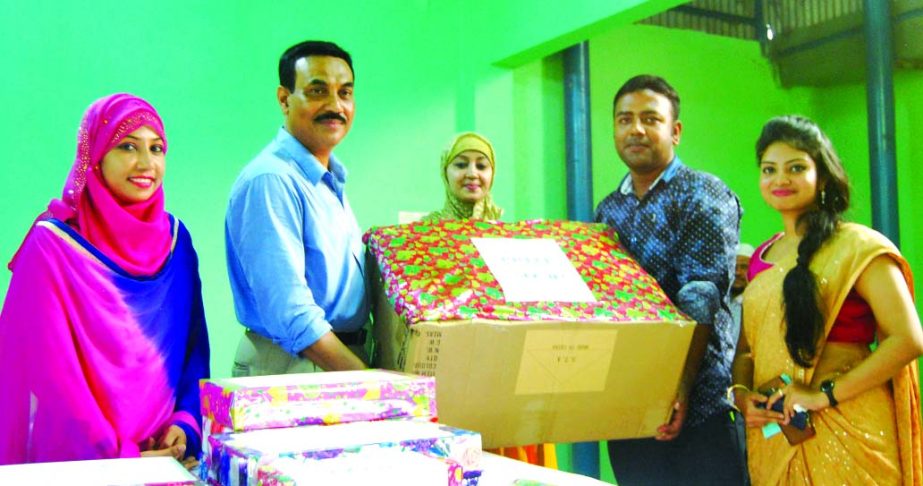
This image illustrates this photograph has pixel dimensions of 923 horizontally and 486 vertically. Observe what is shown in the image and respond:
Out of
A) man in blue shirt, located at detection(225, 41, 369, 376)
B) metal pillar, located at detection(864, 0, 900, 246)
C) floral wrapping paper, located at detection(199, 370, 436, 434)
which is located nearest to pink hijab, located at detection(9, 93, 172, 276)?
man in blue shirt, located at detection(225, 41, 369, 376)

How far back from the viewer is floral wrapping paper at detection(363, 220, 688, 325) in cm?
145

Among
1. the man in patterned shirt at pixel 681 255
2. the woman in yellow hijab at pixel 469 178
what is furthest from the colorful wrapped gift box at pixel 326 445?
the woman in yellow hijab at pixel 469 178

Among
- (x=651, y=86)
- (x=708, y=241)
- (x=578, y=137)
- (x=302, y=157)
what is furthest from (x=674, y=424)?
(x=578, y=137)

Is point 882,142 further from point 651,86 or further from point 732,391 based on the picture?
point 732,391

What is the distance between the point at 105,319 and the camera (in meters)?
1.46

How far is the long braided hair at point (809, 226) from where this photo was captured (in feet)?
5.48

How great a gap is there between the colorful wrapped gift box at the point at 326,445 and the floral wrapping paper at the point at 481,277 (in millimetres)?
474

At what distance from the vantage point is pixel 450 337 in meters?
1.39

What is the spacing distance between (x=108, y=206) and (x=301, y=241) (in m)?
0.36

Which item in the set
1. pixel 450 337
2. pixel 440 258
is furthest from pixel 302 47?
pixel 450 337

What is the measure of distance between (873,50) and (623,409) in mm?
2262

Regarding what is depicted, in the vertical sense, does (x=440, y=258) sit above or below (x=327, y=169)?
below

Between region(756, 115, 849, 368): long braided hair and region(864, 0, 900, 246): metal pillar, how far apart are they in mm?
1370

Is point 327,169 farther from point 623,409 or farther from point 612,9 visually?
point 612,9
